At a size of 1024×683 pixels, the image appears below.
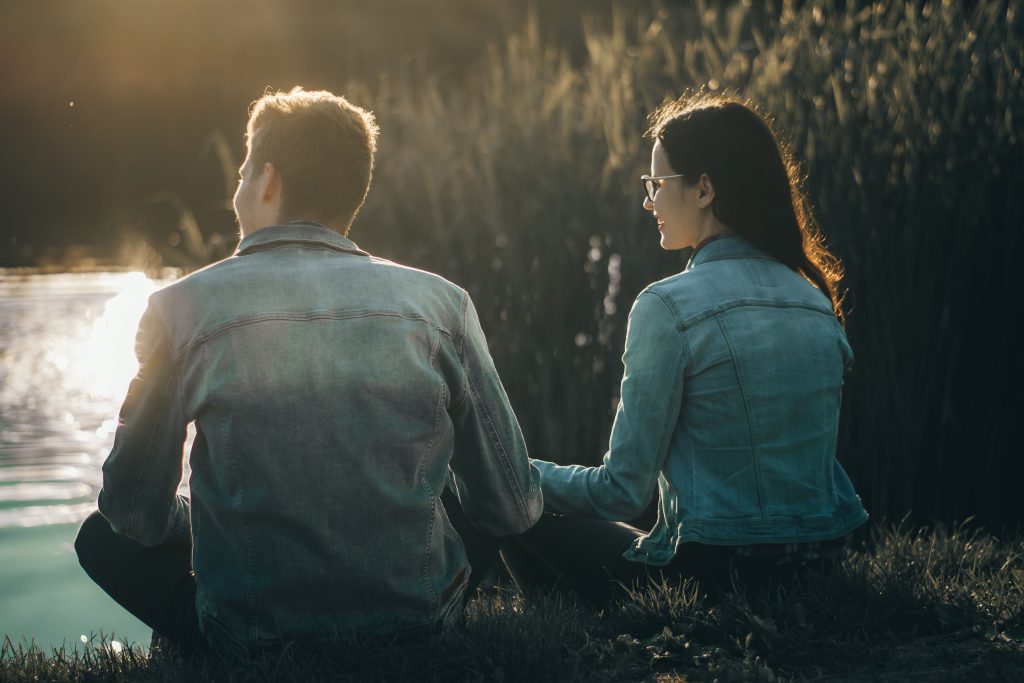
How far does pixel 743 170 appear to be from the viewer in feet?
8.31

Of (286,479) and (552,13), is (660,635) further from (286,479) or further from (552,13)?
(552,13)

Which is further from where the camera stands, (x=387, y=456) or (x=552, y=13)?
(x=552, y=13)

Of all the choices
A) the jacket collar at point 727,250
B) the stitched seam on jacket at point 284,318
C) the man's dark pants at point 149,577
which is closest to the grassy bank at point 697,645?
the man's dark pants at point 149,577

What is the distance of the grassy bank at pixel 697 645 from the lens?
6.96 feet

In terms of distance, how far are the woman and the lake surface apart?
4.77ft

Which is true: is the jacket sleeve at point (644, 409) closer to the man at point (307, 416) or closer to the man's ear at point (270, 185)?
the man at point (307, 416)

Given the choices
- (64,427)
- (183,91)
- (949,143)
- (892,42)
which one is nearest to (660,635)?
(949,143)

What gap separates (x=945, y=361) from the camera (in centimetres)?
426

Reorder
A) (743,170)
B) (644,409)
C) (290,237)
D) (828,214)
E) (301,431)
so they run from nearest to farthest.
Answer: (301,431) → (290,237) → (644,409) → (743,170) → (828,214)

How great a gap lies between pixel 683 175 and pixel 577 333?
2076 millimetres

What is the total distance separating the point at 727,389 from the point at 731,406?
40 millimetres

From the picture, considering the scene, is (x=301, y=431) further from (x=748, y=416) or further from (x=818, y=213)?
(x=818, y=213)

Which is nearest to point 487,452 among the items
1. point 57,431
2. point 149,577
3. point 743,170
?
point 149,577

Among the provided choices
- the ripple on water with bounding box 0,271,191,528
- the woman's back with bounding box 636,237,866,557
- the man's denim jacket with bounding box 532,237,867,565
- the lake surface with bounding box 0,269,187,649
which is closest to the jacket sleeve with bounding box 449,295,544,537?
the man's denim jacket with bounding box 532,237,867,565
